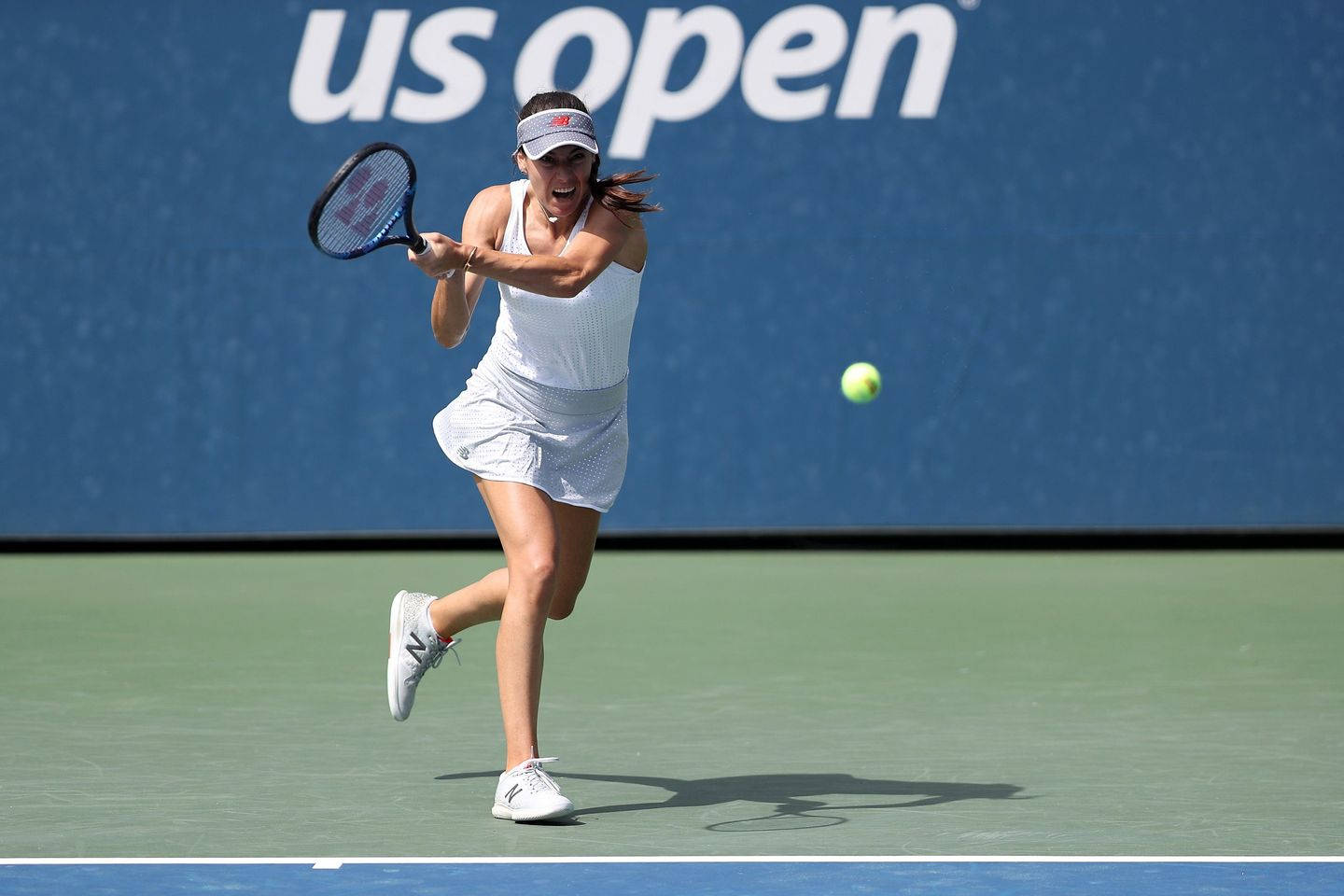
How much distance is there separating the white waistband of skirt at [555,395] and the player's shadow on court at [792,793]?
0.85m

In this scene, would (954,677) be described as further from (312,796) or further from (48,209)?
(48,209)

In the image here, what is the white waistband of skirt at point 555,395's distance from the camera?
177 inches

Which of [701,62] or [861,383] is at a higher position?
[701,62]

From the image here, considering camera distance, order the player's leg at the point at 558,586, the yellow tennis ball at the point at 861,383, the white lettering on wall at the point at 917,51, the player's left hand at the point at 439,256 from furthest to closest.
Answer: the white lettering on wall at the point at 917,51 → the yellow tennis ball at the point at 861,383 → the player's leg at the point at 558,586 → the player's left hand at the point at 439,256

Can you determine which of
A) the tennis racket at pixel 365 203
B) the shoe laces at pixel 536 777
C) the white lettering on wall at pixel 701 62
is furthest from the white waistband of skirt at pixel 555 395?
the white lettering on wall at pixel 701 62

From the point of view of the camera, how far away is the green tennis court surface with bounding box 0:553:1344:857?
13.3 feet

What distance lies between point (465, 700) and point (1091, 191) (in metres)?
5.86

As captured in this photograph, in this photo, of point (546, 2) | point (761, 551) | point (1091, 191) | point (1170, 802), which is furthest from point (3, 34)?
point (1170, 802)

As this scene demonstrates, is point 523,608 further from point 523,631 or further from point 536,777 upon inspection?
point 536,777

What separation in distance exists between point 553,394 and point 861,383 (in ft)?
18.7

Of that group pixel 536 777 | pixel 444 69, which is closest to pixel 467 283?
pixel 536 777

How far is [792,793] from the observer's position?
446 centimetres

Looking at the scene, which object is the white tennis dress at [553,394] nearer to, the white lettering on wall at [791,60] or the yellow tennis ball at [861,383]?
the yellow tennis ball at [861,383]

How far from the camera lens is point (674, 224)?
10711 mm
